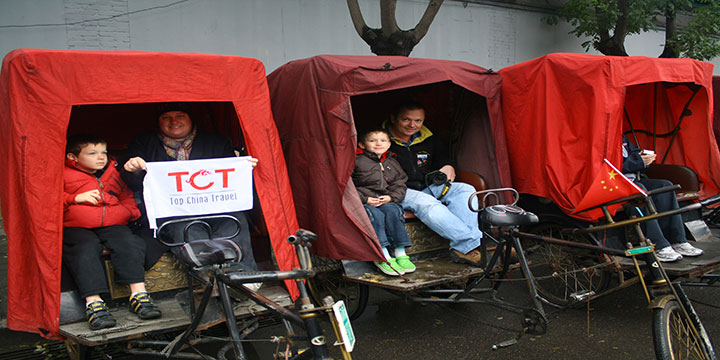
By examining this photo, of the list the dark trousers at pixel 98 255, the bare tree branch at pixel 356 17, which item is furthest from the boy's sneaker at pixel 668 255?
the bare tree branch at pixel 356 17

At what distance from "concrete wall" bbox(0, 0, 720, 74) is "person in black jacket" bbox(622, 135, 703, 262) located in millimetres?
5721

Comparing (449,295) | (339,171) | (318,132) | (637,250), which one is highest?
(318,132)

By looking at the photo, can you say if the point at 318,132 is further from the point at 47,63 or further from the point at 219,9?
the point at 219,9

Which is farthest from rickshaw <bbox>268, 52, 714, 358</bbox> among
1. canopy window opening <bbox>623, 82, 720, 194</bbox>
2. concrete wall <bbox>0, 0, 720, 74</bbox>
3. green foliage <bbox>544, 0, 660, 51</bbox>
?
green foliage <bbox>544, 0, 660, 51</bbox>

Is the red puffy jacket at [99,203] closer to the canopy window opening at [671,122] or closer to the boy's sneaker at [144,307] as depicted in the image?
the boy's sneaker at [144,307]

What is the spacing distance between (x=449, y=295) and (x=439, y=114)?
81.3 inches

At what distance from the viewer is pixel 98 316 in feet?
11.7

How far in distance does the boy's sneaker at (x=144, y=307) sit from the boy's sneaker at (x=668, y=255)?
145 inches

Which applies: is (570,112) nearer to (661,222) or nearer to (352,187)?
(661,222)

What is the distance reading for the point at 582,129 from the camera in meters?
4.80

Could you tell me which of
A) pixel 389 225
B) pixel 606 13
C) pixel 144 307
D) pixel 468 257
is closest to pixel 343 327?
pixel 144 307

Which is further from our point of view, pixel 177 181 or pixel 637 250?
pixel 177 181

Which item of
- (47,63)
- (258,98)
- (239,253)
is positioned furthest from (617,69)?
(47,63)

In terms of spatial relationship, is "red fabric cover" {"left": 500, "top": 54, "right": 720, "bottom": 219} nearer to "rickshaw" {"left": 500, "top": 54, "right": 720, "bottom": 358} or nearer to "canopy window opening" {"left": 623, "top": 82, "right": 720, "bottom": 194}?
"rickshaw" {"left": 500, "top": 54, "right": 720, "bottom": 358}
